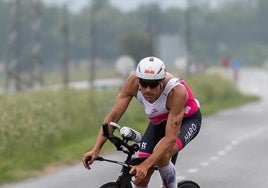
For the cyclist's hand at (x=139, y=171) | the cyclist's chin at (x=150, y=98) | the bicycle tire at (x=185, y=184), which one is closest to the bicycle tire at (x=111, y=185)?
the cyclist's hand at (x=139, y=171)

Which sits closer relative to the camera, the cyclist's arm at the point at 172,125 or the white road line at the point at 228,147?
the cyclist's arm at the point at 172,125

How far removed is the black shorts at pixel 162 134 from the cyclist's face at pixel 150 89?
1.94 ft

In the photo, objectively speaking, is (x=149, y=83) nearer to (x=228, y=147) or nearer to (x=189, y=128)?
(x=189, y=128)

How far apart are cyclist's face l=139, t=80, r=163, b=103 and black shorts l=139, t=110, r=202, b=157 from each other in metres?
0.59

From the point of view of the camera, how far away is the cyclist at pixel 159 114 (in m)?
7.23

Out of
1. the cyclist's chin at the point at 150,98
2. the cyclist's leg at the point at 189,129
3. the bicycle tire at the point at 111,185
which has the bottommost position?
the bicycle tire at the point at 111,185

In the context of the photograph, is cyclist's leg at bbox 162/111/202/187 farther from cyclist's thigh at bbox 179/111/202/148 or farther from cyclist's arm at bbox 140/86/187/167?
cyclist's arm at bbox 140/86/187/167

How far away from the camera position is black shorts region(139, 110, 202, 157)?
7.89 meters

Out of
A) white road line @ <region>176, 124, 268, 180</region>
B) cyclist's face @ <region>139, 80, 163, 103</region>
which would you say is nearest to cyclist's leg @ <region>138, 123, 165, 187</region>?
cyclist's face @ <region>139, 80, 163, 103</region>

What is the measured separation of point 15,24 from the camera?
4991 cm

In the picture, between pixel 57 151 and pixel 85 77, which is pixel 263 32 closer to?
pixel 85 77

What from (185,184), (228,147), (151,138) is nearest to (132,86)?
(151,138)

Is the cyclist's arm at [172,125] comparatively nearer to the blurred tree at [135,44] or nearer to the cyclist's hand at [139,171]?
the cyclist's hand at [139,171]

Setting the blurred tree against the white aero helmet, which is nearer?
the white aero helmet
